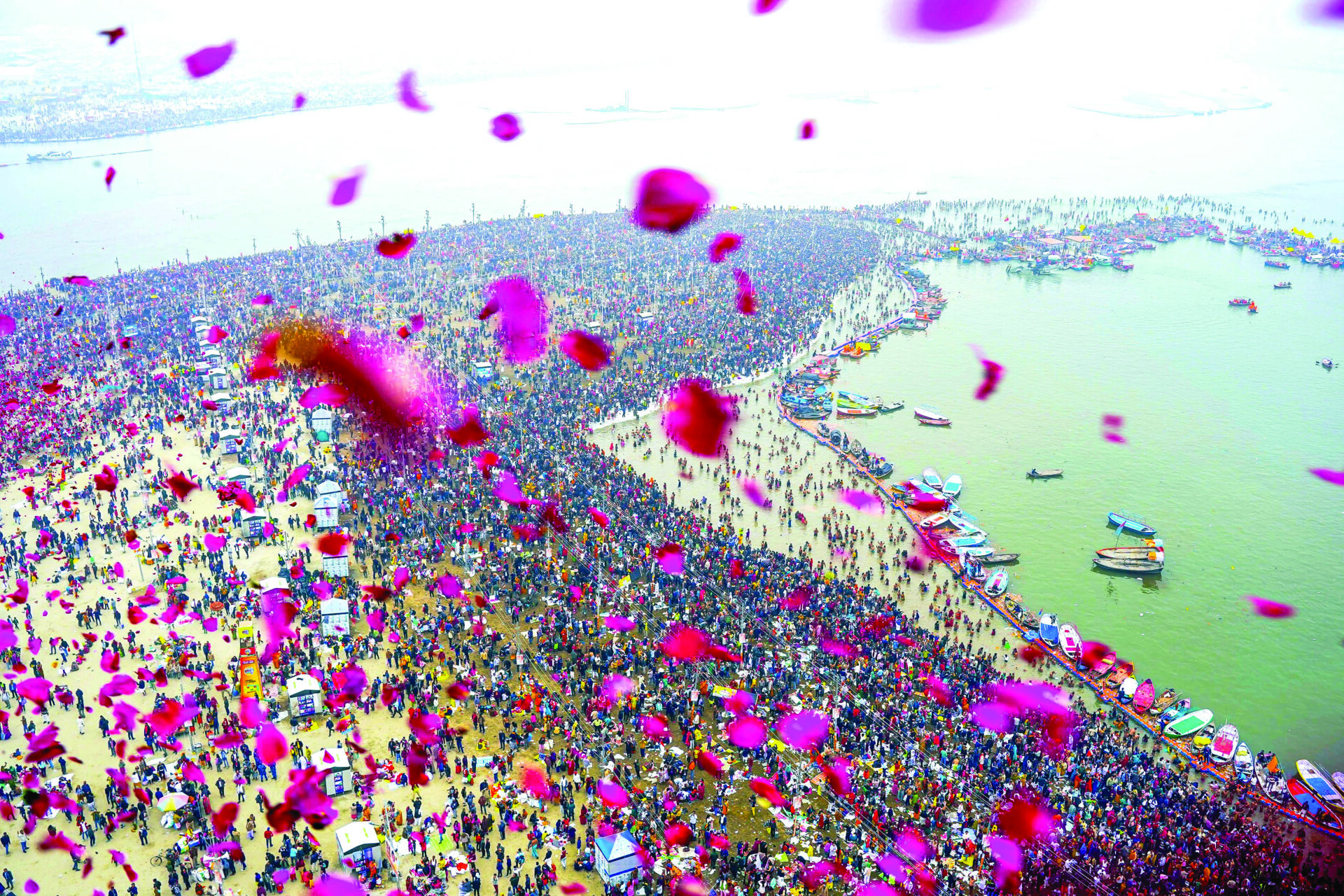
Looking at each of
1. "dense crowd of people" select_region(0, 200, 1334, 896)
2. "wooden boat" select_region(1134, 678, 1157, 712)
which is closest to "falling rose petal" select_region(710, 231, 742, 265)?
"dense crowd of people" select_region(0, 200, 1334, 896)

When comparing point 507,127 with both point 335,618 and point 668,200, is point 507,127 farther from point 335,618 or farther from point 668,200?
point 668,200

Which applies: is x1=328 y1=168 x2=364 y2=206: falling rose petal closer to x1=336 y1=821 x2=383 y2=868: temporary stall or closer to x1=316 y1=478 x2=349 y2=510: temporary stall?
x1=316 y1=478 x2=349 y2=510: temporary stall

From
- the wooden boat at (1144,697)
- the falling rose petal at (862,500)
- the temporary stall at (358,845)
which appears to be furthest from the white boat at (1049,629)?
the temporary stall at (358,845)

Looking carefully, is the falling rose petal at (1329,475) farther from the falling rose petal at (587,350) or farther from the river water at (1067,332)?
the falling rose petal at (587,350)

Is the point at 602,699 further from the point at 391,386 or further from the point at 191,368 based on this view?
the point at 191,368

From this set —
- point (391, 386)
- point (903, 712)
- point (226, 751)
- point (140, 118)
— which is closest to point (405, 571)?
point (226, 751)
